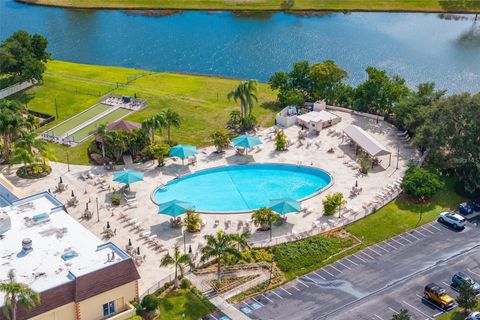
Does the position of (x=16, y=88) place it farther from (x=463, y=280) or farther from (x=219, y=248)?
(x=463, y=280)

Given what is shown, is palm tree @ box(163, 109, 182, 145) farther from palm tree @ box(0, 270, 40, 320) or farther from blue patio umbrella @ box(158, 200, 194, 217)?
palm tree @ box(0, 270, 40, 320)

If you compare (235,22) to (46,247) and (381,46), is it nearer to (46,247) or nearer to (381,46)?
(381,46)

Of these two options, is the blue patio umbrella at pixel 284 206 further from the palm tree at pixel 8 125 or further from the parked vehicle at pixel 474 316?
the palm tree at pixel 8 125

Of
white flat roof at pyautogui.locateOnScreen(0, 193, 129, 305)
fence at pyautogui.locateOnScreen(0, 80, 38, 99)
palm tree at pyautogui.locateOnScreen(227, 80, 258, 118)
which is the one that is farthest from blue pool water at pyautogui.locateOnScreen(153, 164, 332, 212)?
fence at pyautogui.locateOnScreen(0, 80, 38, 99)

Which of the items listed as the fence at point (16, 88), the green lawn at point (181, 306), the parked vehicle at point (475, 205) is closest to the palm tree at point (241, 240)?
the green lawn at point (181, 306)

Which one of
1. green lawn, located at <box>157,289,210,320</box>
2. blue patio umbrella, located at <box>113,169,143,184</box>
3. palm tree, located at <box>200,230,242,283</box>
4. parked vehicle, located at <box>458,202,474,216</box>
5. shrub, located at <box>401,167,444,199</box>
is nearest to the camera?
green lawn, located at <box>157,289,210,320</box>

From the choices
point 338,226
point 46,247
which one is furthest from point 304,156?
point 46,247

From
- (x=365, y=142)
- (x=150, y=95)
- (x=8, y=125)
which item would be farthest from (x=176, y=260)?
(x=150, y=95)
